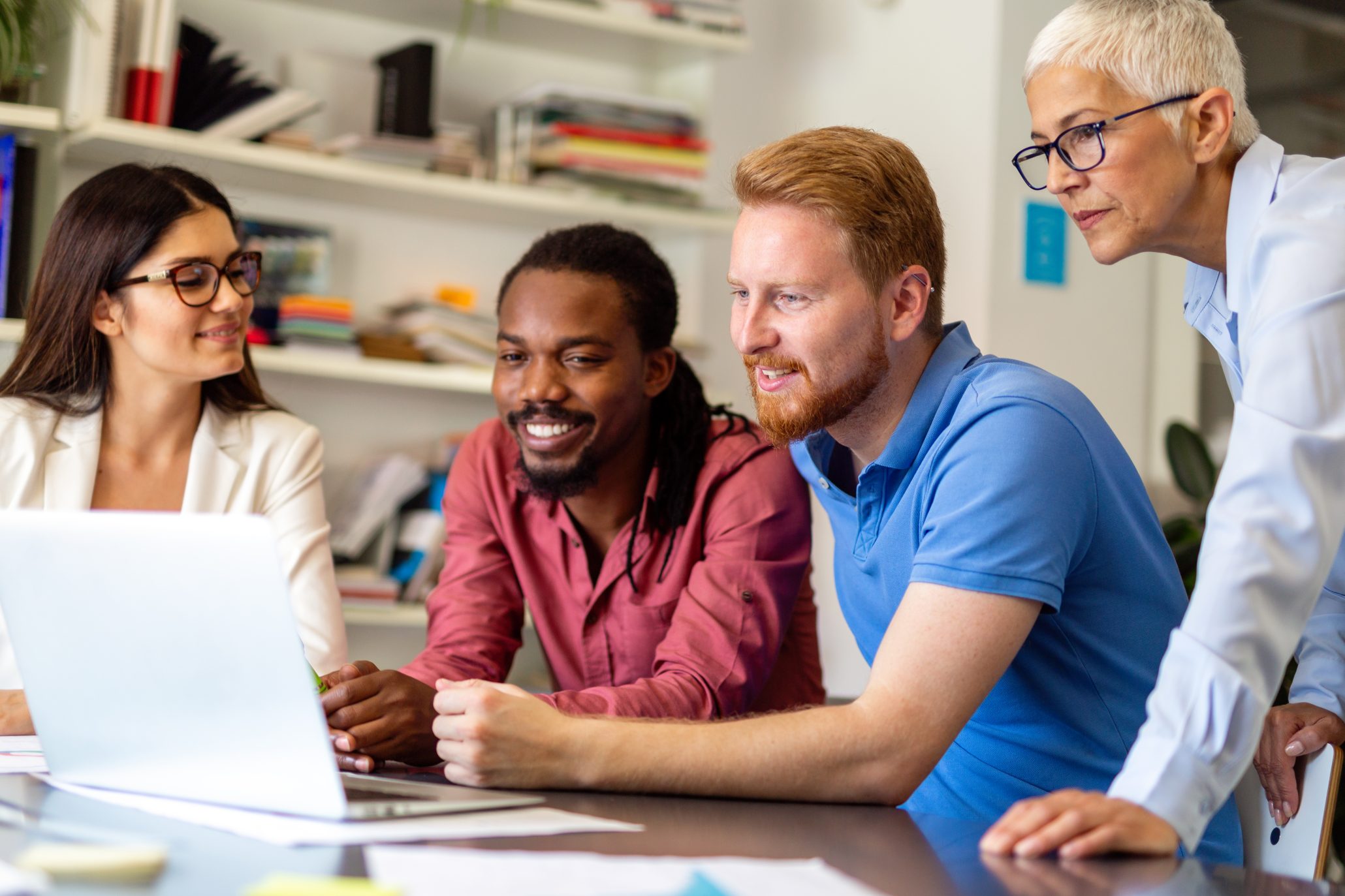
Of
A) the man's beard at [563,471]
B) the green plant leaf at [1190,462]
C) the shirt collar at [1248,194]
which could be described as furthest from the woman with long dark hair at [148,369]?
the green plant leaf at [1190,462]

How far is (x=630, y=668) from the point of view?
1819 mm

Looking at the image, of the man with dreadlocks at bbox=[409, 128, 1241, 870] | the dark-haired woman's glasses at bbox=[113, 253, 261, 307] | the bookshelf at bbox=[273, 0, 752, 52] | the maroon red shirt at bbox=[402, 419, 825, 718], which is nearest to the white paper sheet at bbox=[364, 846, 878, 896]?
the man with dreadlocks at bbox=[409, 128, 1241, 870]

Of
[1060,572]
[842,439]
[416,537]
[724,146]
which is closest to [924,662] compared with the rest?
[1060,572]

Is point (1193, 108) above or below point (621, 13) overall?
below

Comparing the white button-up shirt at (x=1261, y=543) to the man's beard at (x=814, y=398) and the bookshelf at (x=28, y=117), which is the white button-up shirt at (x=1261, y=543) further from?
the bookshelf at (x=28, y=117)

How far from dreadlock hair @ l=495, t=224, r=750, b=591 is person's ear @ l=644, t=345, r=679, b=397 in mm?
11

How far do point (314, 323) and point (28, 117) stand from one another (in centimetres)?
68

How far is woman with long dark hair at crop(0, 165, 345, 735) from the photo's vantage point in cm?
208

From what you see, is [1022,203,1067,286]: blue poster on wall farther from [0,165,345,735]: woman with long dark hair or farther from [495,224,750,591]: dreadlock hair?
[0,165,345,735]: woman with long dark hair

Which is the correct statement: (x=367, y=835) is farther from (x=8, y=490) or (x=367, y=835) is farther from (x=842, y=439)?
(x=8, y=490)

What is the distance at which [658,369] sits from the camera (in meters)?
2.00

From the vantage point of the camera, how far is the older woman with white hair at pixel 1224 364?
0.99m

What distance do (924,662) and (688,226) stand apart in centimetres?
214

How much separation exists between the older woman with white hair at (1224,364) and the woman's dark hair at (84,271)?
1.42m
